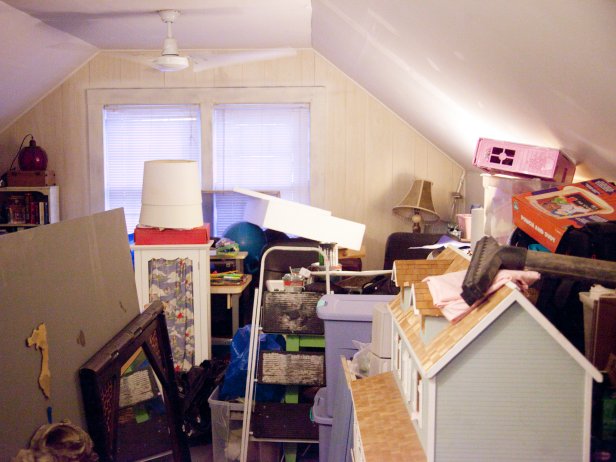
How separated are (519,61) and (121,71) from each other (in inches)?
187

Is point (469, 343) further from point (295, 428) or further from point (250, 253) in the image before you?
point (250, 253)

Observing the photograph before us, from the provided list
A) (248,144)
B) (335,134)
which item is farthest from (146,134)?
(335,134)

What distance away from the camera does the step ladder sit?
3.19 m

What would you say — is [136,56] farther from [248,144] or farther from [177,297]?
[177,297]

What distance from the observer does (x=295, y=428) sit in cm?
319

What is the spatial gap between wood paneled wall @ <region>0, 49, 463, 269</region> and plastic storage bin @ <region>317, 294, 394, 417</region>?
3.42 metres

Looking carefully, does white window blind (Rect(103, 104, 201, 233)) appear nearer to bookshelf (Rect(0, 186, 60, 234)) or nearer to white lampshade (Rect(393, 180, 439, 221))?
bookshelf (Rect(0, 186, 60, 234))

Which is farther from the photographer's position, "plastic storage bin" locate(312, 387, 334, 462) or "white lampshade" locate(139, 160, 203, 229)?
"white lampshade" locate(139, 160, 203, 229)

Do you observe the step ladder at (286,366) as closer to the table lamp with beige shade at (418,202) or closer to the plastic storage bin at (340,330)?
the plastic storage bin at (340,330)

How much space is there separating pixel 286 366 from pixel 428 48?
153cm

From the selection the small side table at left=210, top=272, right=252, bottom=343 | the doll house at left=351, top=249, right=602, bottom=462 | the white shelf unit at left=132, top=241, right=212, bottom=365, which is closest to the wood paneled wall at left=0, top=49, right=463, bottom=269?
the small side table at left=210, top=272, right=252, bottom=343

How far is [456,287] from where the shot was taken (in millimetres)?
1528

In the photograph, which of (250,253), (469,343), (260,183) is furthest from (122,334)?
(260,183)

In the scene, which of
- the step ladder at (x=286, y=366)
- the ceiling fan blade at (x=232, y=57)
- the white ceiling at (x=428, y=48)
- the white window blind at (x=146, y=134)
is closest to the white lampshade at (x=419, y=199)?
the white ceiling at (x=428, y=48)
